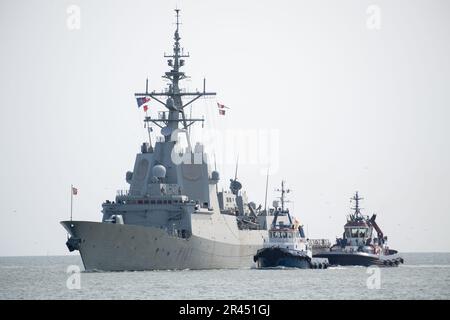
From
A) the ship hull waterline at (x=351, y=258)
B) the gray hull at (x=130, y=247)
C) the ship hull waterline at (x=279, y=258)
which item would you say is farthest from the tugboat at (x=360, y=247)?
the gray hull at (x=130, y=247)

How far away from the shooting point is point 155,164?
6575cm

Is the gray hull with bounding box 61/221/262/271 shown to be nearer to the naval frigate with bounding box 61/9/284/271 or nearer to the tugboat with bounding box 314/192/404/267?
the naval frigate with bounding box 61/9/284/271

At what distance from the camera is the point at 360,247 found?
256ft

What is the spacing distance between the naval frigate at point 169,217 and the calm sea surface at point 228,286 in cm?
112

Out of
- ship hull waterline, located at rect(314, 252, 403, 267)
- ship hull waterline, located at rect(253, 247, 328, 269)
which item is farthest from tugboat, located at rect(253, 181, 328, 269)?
ship hull waterline, located at rect(314, 252, 403, 267)

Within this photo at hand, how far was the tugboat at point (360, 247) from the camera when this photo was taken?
7631 cm

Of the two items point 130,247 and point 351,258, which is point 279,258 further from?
point 130,247

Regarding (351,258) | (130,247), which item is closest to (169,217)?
(130,247)

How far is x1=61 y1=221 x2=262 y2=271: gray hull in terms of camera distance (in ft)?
186

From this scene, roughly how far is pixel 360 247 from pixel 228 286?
92.9 ft

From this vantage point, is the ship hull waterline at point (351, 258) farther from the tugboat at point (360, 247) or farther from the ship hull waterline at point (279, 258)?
the ship hull waterline at point (279, 258)
